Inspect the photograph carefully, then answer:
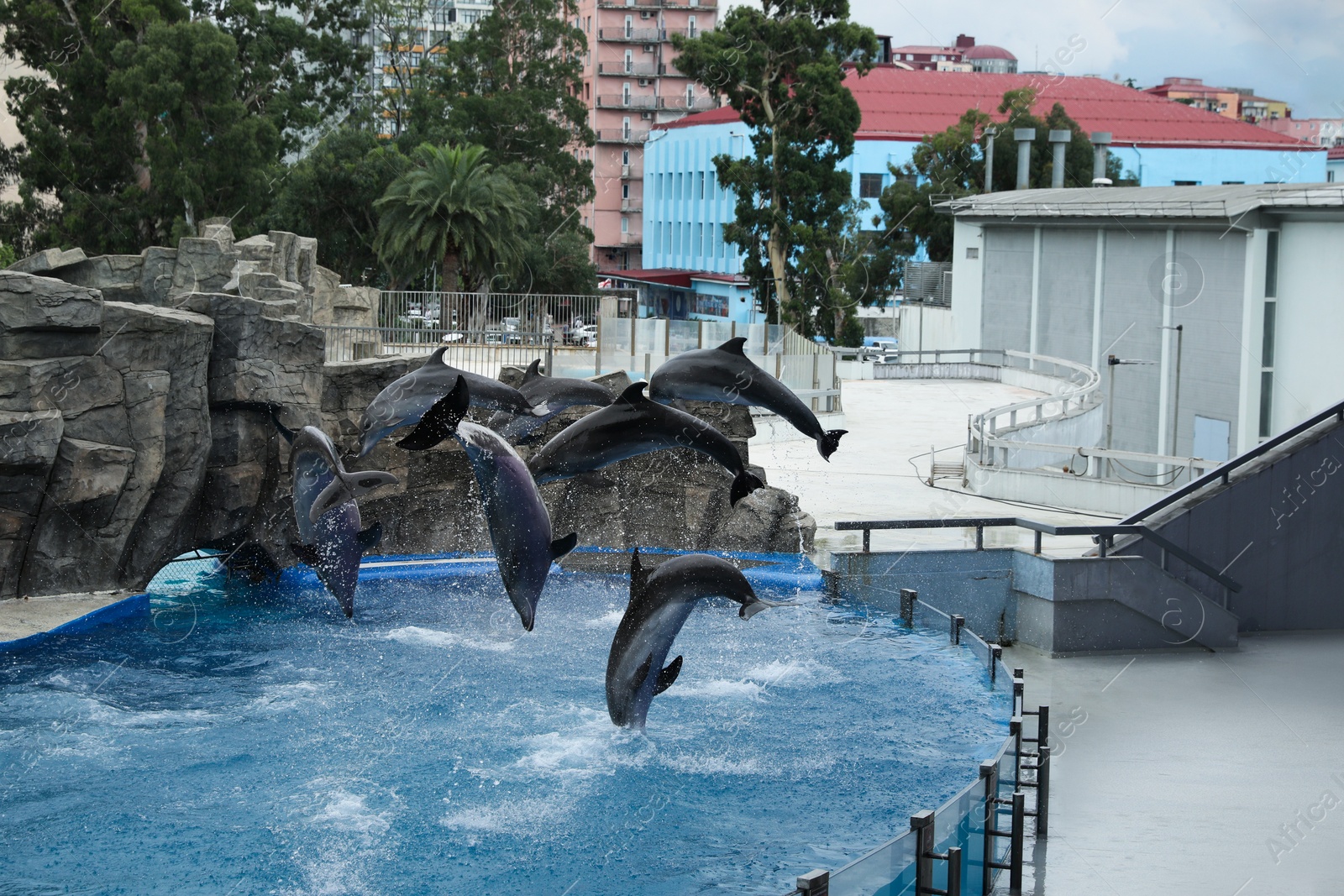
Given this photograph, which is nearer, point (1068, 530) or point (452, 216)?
point (1068, 530)

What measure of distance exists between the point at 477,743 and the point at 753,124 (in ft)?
94.1

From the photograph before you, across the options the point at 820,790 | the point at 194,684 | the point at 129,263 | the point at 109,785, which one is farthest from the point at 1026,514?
the point at 129,263

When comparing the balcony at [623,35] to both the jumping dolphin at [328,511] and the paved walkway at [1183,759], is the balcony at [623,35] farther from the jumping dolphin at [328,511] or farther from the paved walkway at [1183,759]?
the jumping dolphin at [328,511]

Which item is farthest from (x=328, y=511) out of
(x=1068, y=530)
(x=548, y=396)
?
(x=1068, y=530)

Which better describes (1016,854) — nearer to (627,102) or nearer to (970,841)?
(970,841)

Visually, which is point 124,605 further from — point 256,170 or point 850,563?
point 256,170

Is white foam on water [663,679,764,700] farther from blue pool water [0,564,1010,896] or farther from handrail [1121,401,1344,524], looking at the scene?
handrail [1121,401,1344,524]

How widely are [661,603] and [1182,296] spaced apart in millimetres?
18910

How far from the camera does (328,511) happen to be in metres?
11.9

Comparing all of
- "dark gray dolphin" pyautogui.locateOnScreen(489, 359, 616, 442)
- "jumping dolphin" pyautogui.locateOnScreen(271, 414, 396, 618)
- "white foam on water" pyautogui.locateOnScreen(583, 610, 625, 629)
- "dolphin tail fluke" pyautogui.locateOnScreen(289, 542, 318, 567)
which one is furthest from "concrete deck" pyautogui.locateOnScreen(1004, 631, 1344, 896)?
"dolphin tail fluke" pyautogui.locateOnScreen(289, 542, 318, 567)

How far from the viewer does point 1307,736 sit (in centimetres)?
1138

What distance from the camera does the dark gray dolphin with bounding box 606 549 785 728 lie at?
28.9ft

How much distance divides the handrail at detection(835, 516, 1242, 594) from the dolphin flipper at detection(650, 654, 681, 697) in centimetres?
578

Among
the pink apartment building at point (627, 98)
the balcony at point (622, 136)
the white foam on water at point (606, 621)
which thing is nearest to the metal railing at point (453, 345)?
the white foam on water at point (606, 621)
